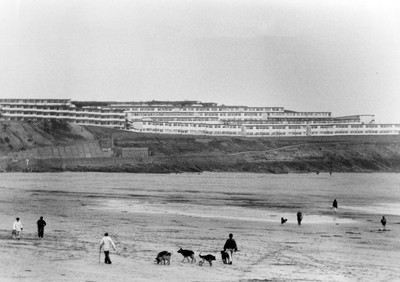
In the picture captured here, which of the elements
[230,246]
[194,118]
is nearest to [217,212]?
[230,246]

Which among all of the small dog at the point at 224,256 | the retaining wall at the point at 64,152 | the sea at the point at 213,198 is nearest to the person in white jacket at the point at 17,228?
the small dog at the point at 224,256

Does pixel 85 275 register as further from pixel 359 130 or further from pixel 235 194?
pixel 359 130

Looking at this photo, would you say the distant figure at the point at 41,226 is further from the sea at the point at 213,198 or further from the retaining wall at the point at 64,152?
the retaining wall at the point at 64,152

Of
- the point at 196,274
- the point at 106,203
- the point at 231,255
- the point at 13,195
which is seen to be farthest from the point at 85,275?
the point at 13,195

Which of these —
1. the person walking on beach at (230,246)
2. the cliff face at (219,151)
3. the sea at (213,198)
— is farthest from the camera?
the cliff face at (219,151)

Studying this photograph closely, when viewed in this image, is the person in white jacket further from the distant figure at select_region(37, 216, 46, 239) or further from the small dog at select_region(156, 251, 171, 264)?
the small dog at select_region(156, 251, 171, 264)

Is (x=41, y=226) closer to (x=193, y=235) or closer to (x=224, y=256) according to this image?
(x=193, y=235)

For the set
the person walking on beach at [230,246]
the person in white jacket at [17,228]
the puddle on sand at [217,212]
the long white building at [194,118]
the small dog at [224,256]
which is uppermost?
the long white building at [194,118]
